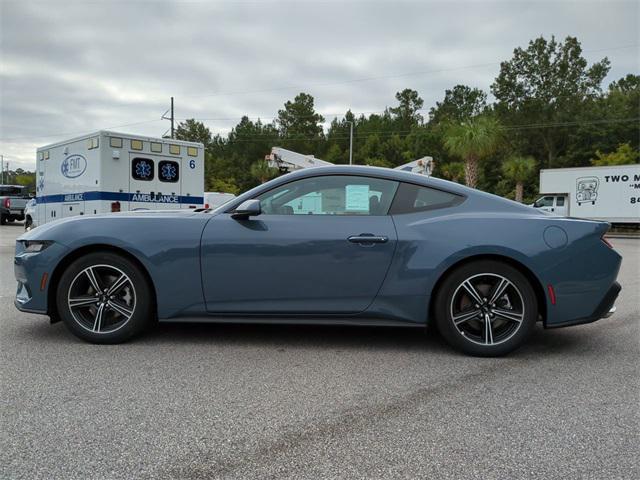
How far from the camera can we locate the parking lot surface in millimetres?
2260

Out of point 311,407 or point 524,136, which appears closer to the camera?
point 311,407

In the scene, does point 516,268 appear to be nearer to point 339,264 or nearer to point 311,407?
point 339,264

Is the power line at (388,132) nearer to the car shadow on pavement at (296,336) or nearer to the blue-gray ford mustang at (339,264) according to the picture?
the car shadow on pavement at (296,336)

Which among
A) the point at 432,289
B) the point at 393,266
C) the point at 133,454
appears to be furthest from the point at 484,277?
the point at 133,454

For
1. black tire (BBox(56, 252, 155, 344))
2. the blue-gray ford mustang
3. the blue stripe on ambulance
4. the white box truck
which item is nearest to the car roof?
the blue-gray ford mustang

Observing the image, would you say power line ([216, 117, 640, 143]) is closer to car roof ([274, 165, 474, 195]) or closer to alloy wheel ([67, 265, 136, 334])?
car roof ([274, 165, 474, 195])

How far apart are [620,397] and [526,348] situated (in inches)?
42.6

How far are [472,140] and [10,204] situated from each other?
2430 cm

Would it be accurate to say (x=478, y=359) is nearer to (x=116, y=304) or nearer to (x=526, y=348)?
(x=526, y=348)

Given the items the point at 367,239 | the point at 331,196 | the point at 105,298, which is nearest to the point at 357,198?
the point at 331,196

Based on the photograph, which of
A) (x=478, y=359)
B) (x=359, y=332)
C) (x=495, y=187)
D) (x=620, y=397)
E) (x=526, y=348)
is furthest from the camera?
(x=495, y=187)

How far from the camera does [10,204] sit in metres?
25.1

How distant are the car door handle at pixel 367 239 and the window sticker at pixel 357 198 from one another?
248 mm

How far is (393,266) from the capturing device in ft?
12.7
